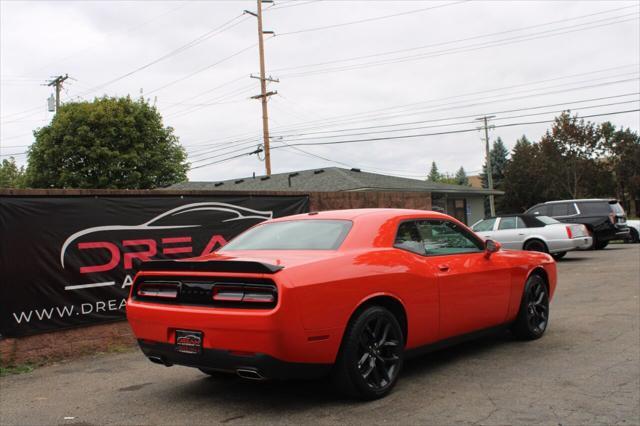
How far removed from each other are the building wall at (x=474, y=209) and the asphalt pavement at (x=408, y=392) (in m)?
27.4

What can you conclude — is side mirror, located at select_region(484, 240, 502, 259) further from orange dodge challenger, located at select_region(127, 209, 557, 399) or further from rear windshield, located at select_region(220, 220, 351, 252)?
rear windshield, located at select_region(220, 220, 351, 252)

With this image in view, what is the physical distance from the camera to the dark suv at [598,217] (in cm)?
1981

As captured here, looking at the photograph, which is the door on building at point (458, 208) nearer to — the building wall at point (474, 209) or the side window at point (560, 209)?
the building wall at point (474, 209)

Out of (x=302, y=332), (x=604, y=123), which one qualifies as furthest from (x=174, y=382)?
(x=604, y=123)

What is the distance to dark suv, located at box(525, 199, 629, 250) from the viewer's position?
19812 millimetres

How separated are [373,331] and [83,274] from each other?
4.24 metres

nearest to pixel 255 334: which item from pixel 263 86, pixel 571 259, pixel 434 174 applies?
pixel 571 259

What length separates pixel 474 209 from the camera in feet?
115

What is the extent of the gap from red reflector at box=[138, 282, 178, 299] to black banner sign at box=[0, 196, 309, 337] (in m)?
2.54

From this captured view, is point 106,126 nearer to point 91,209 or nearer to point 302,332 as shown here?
point 91,209

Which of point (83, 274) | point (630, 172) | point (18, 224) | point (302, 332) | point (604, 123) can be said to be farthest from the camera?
point (630, 172)

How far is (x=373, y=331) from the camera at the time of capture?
4633 mm

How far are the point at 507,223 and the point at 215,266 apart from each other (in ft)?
45.5

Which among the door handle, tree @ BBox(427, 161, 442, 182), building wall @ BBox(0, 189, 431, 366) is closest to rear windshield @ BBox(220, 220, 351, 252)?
the door handle
